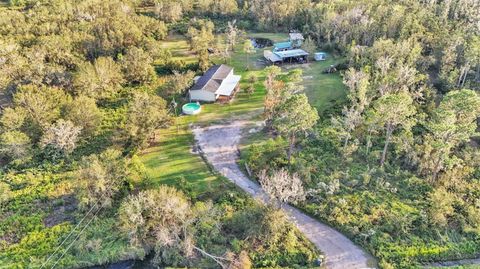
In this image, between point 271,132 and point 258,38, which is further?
point 258,38

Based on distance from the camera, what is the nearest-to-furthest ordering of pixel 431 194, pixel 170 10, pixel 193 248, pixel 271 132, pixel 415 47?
pixel 193 248, pixel 431 194, pixel 271 132, pixel 415 47, pixel 170 10

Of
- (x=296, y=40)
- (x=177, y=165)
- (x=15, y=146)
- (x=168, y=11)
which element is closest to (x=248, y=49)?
(x=296, y=40)

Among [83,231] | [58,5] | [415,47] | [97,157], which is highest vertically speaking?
[58,5]

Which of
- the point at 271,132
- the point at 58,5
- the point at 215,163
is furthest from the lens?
the point at 58,5

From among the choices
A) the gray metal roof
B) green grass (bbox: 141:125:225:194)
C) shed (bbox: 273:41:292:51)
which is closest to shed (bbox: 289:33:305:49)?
shed (bbox: 273:41:292:51)

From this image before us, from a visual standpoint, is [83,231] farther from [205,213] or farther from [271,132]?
[271,132]

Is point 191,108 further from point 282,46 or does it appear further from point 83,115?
point 282,46

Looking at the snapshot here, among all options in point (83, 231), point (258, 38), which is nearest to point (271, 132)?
point (83, 231)
